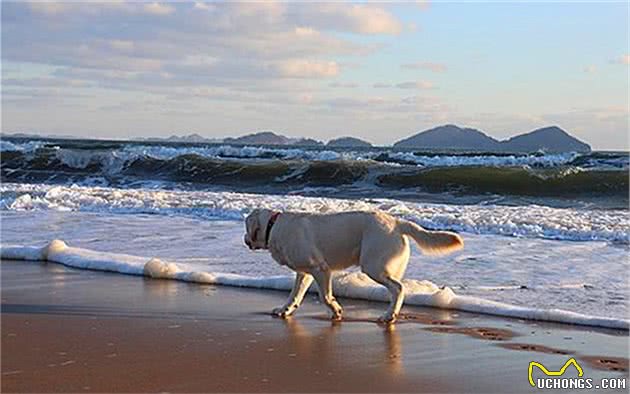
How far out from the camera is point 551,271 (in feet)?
31.1

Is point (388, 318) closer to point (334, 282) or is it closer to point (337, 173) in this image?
point (334, 282)

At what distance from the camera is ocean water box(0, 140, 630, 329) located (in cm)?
832

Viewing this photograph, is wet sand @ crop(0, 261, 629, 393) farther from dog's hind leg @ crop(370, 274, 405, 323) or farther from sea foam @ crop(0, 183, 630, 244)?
sea foam @ crop(0, 183, 630, 244)

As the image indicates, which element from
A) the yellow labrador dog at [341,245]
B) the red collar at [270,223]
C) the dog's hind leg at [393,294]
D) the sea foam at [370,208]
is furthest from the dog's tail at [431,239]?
the sea foam at [370,208]

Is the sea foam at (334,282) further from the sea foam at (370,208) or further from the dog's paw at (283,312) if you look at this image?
the sea foam at (370,208)

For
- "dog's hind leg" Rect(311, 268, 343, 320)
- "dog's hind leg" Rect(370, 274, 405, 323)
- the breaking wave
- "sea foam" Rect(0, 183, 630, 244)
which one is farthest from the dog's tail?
the breaking wave

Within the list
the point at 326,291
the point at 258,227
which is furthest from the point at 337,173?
the point at 326,291

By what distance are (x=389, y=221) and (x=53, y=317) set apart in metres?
2.77

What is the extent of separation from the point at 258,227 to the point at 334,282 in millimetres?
1208

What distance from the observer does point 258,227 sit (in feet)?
24.8

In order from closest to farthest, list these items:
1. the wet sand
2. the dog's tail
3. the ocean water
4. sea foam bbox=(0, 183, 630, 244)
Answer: the wet sand, the dog's tail, the ocean water, sea foam bbox=(0, 183, 630, 244)

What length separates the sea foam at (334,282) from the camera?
7219mm

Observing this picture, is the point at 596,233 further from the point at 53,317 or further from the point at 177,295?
the point at 53,317

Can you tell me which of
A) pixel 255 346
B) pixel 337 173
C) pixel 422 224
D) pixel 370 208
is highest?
pixel 337 173
